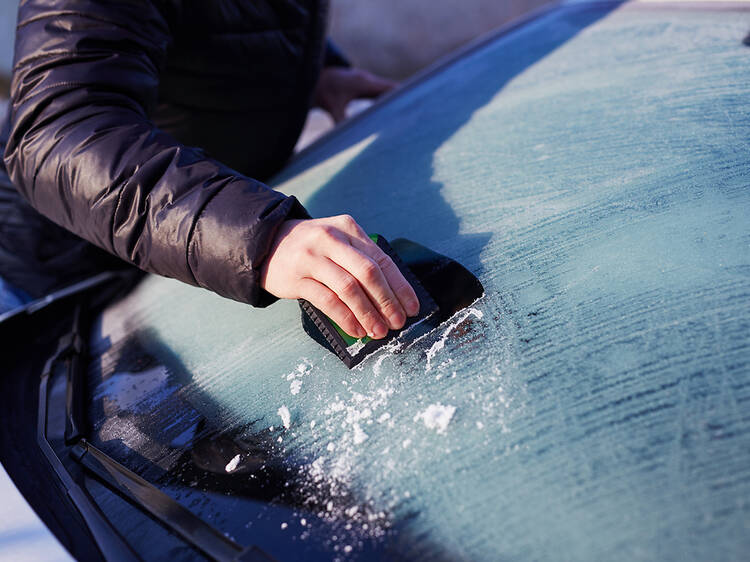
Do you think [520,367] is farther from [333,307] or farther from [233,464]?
[233,464]

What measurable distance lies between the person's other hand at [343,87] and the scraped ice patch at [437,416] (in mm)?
1585

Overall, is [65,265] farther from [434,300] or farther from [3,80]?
[3,80]

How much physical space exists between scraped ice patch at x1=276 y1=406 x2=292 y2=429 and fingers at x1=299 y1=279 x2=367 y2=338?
126 mm

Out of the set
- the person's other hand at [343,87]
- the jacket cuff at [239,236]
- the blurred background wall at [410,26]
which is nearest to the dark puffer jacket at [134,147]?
the jacket cuff at [239,236]

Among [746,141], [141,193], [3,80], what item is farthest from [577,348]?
[3,80]

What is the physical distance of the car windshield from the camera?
520 mm

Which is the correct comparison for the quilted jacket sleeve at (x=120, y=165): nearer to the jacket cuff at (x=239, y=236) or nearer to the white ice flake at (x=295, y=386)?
the jacket cuff at (x=239, y=236)

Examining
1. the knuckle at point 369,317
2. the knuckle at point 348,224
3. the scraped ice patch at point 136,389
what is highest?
the knuckle at point 348,224

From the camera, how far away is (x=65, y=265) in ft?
4.57

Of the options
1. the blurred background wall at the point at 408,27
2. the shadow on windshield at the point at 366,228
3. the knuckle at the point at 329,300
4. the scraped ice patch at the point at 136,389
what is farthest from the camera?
the blurred background wall at the point at 408,27

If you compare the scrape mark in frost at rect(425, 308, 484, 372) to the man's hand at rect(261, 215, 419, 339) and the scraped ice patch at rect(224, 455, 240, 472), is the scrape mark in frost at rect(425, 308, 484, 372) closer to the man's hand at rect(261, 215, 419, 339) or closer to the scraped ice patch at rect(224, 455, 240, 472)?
the man's hand at rect(261, 215, 419, 339)

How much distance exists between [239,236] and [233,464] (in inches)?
11.6

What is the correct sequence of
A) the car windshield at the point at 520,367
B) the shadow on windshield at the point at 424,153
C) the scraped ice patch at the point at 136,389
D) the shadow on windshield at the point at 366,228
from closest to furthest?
the car windshield at the point at 520,367, the shadow on windshield at the point at 366,228, the scraped ice patch at the point at 136,389, the shadow on windshield at the point at 424,153

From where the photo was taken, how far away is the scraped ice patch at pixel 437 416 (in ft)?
2.02
